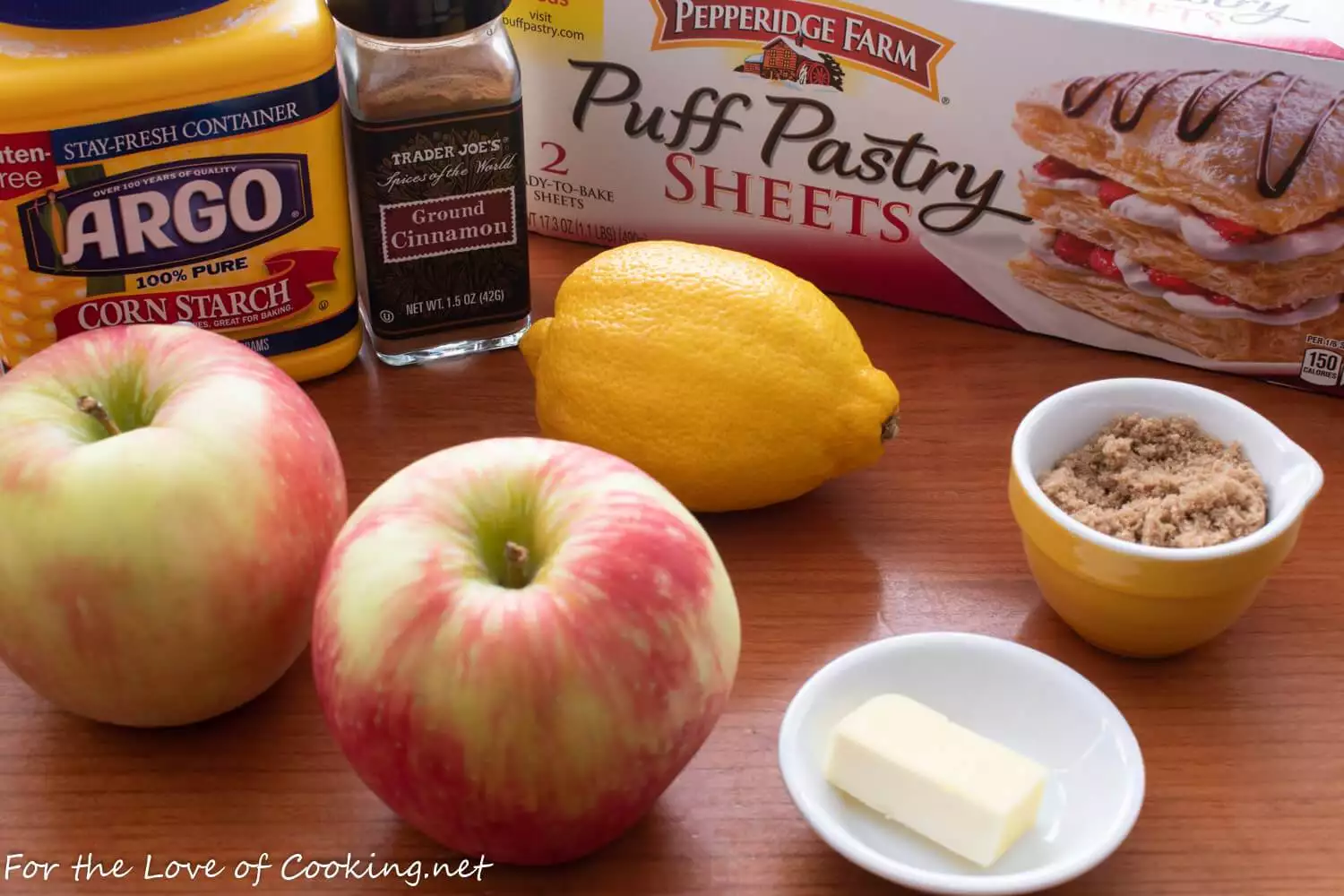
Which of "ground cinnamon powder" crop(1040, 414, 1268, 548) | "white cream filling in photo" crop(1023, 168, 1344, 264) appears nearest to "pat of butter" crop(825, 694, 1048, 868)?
"ground cinnamon powder" crop(1040, 414, 1268, 548)

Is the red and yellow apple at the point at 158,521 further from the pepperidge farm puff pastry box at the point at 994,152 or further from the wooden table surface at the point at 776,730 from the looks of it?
the pepperidge farm puff pastry box at the point at 994,152

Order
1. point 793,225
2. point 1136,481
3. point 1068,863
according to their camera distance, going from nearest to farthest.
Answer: point 1068,863
point 1136,481
point 793,225

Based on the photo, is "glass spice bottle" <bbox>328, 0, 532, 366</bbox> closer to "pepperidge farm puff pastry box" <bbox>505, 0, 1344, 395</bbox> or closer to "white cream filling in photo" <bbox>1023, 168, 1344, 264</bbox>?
"pepperidge farm puff pastry box" <bbox>505, 0, 1344, 395</bbox>

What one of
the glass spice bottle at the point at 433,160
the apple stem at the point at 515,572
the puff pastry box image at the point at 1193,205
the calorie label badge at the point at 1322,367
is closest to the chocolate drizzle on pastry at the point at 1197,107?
the puff pastry box image at the point at 1193,205

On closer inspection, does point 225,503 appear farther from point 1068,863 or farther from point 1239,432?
point 1239,432

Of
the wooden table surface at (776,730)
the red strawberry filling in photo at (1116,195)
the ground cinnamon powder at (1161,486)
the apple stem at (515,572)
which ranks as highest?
the red strawberry filling in photo at (1116,195)

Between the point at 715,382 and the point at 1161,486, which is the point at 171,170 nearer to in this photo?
A: the point at 715,382

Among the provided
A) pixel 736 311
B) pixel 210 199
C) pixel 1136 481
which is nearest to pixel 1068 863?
pixel 1136 481
